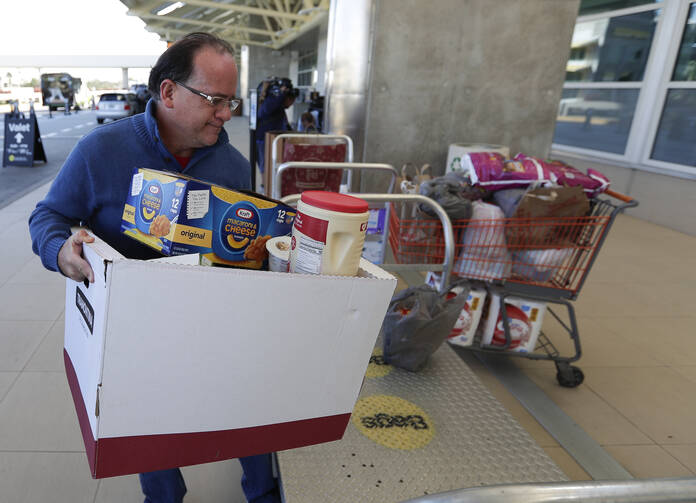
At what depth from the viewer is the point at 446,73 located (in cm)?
431

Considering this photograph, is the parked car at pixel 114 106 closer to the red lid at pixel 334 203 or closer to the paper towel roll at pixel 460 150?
the paper towel roll at pixel 460 150

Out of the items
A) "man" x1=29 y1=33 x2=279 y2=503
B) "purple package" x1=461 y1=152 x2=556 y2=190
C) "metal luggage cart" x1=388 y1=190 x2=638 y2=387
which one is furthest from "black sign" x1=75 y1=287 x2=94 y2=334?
"purple package" x1=461 y1=152 x2=556 y2=190

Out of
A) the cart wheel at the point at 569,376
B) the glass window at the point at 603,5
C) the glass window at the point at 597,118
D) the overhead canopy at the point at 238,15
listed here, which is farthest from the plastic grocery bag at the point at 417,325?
the overhead canopy at the point at 238,15

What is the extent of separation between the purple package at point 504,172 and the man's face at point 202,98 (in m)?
1.61

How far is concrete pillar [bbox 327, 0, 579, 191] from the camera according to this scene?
413cm

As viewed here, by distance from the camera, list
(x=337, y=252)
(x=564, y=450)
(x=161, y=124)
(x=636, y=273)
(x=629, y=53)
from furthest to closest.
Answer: (x=629, y=53) → (x=636, y=273) → (x=564, y=450) → (x=161, y=124) → (x=337, y=252)

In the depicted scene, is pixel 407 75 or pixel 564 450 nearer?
pixel 564 450

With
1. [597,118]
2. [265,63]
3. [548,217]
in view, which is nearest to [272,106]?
[548,217]

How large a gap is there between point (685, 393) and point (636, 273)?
7.31ft

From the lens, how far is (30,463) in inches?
77.3

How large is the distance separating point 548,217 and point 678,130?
18.7ft

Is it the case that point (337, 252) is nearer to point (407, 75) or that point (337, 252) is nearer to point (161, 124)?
point (161, 124)

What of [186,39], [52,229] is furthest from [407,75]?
[52,229]

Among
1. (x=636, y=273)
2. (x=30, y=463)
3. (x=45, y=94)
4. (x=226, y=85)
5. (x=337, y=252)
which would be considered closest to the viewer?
(x=337, y=252)
